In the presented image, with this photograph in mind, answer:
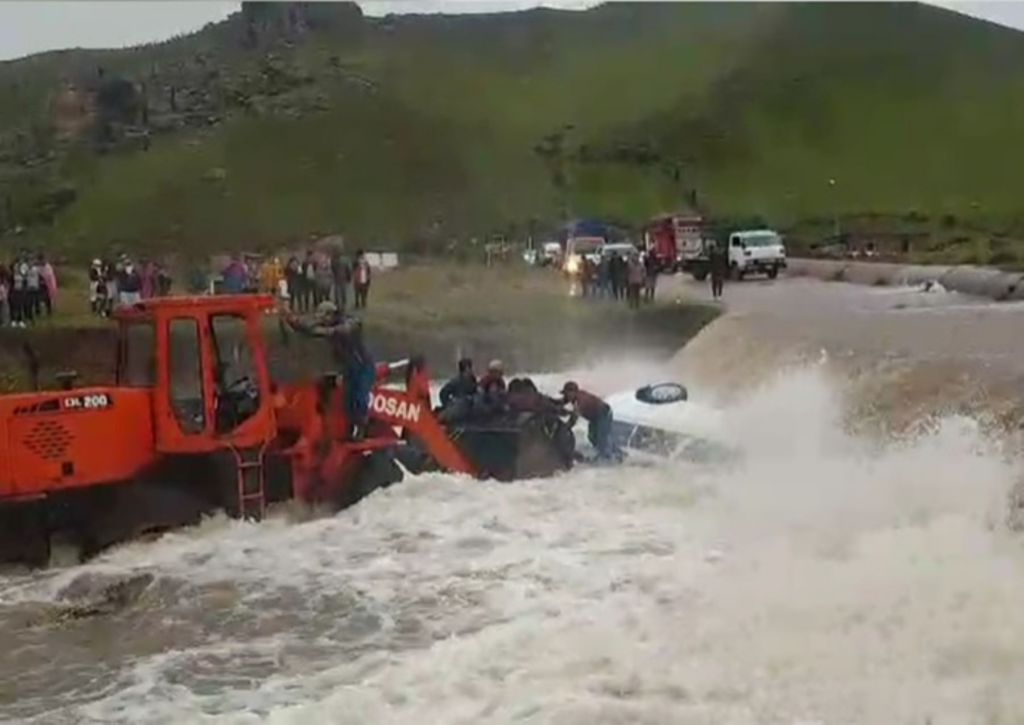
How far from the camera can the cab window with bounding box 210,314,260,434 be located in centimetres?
1372

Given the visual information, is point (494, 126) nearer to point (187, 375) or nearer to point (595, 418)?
point (595, 418)

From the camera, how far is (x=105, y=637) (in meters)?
11.4

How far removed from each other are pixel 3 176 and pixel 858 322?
65.2m

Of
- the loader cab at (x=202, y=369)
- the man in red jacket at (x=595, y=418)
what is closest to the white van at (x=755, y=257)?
the man in red jacket at (x=595, y=418)

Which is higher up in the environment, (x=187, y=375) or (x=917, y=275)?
(x=187, y=375)

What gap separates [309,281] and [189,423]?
1701cm

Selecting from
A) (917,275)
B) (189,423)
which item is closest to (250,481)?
(189,423)

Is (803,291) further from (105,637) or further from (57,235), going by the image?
(57,235)

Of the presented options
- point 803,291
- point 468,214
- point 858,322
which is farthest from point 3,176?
point 858,322

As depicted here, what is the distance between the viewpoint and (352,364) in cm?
1462

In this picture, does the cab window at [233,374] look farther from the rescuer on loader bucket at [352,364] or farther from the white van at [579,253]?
the white van at [579,253]

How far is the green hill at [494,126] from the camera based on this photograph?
8056 centimetres

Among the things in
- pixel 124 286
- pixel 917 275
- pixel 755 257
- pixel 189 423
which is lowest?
pixel 917 275

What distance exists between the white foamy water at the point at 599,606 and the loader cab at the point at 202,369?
88 centimetres
